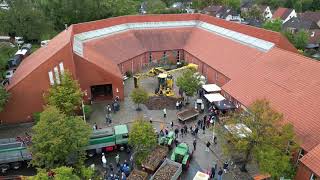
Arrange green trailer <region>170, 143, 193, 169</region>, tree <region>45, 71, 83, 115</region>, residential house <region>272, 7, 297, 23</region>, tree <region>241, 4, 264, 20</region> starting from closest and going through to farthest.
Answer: green trailer <region>170, 143, 193, 169</region> < tree <region>45, 71, 83, 115</region> < tree <region>241, 4, 264, 20</region> < residential house <region>272, 7, 297, 23</region>

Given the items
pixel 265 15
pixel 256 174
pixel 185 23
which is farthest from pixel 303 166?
pixel 265 15

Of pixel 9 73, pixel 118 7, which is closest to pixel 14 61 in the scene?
pixel 9 73

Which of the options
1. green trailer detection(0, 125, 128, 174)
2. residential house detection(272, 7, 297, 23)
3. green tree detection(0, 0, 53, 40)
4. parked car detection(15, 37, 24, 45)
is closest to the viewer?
green trailer detection(0, 125, 128, 174)

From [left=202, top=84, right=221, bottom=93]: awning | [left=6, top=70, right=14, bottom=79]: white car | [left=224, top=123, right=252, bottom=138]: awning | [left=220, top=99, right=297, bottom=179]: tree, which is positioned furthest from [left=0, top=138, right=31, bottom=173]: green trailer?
[left=202, top=84, right=221, bottom=93]: awning

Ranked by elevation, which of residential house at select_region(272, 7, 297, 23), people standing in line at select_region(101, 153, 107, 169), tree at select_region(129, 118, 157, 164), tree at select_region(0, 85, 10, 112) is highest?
residential house at select_region(272, 7, 297, 23)

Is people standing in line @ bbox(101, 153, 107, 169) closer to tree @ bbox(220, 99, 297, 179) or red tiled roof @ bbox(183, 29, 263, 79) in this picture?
tree @ bbox(220, 99, 297, 179)
